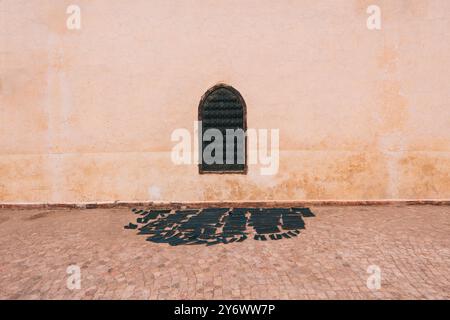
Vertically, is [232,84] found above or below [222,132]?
above

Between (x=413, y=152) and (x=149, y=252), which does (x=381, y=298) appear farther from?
(x=413, y=152)

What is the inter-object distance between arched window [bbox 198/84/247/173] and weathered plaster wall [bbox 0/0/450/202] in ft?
0.96

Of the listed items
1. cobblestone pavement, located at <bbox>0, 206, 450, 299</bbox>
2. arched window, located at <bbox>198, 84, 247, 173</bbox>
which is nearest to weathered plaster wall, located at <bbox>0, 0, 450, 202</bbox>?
arched window, located at <bbox>198, 84, 247, 173</bbox>

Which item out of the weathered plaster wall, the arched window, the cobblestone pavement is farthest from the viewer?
the arched window

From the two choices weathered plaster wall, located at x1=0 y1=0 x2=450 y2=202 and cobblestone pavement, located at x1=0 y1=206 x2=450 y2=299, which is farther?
weathered plaster wall, located at x1=0 y1=0 x2=450 y2=202

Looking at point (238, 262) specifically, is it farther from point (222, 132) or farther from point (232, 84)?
point (232, 84)

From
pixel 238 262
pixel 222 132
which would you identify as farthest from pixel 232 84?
pixel 238 262

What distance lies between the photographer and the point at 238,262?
14.3ft

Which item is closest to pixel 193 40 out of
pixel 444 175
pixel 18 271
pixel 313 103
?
pixel 313 103

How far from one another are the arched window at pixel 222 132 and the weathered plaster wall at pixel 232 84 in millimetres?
293

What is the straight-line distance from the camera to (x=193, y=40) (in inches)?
292

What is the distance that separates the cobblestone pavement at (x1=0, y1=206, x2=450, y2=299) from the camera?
356 cm

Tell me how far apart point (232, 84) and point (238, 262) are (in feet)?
15.5

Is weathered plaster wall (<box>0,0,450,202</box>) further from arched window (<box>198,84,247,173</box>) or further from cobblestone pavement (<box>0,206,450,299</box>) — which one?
cobblestone pavement (<box>0,206,450,299</box>)
